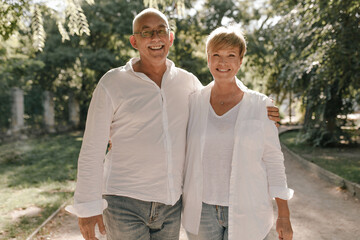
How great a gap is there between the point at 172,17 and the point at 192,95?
6.75 feet

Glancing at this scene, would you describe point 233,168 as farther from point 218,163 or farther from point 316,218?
point 316,218

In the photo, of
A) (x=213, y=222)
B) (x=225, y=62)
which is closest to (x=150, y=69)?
(x=225, y=62)

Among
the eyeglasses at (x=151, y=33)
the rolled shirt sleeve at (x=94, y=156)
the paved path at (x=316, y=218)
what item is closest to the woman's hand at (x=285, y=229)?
the rolled shirt sleeve at (x=94, y=156)

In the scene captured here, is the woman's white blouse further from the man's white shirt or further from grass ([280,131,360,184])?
grass ([280,131,360,184])

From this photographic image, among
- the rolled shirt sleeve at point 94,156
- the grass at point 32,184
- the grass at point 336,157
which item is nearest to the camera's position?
the rolled shirt sleeve at point 94,156

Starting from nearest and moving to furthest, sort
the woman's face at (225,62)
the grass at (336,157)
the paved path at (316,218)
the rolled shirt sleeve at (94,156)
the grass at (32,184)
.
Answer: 1. the rolled shirt sleeve at (94,156)
2. the woman's face at (225,62)
3. the paved path at (316,218)
4. the grass at (32,184)
5. the grass at (336,157)

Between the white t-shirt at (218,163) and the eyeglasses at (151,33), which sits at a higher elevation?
the eyeglasses at (151,33)

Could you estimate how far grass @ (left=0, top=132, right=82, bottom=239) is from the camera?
17.2 ft

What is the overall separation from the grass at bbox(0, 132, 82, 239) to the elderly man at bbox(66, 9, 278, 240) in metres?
3.02

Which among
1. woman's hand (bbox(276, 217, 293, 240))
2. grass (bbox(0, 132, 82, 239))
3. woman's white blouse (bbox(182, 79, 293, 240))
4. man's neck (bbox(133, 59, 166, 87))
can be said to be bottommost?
grass (bbox(0, 132, 82, 239))

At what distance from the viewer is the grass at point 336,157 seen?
859cm

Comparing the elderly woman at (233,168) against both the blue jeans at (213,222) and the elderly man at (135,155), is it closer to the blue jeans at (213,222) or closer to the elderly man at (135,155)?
the blue jeans at (213,222)

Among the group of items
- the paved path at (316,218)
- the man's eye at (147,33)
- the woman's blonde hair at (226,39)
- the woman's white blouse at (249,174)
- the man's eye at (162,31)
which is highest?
the man's eye at (162,31)

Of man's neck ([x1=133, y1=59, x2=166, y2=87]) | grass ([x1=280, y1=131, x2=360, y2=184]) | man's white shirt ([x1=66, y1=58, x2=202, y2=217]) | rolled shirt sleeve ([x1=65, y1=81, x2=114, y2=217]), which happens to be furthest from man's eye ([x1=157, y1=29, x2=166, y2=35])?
grass ([x1=280, y1=131, x2=360, y2=184])
